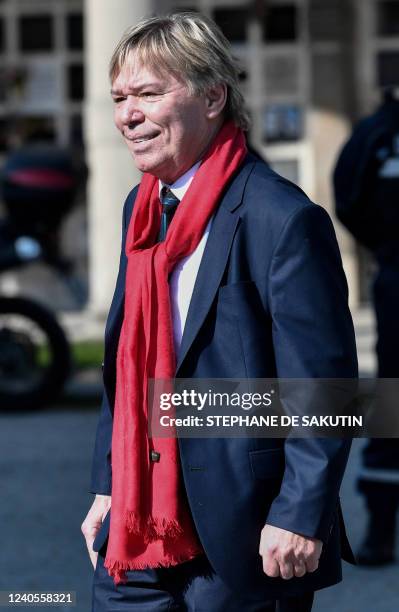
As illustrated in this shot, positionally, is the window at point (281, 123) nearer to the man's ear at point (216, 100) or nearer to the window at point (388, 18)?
the window at point (388, 18)

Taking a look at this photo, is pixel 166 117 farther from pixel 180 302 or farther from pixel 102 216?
pixel 102 216

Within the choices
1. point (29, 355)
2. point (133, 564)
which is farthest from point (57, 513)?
point (133, 564)

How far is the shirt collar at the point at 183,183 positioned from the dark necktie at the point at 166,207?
13mm

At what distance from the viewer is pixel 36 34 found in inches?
644

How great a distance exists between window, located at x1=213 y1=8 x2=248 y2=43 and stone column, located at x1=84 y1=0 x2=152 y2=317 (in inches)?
106

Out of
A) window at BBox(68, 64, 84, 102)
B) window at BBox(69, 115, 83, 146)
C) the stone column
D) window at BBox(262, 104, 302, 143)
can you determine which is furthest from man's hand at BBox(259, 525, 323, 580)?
window at BBox(68, 64, 84, 102)

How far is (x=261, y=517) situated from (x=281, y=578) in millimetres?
117

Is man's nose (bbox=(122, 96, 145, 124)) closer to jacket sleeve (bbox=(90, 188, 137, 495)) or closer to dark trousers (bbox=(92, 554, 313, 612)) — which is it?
jacket sleeve (bbox=(90, 188, 137, 495))

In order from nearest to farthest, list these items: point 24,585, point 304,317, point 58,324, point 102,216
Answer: point 304,317, point 24,585, point 58,324, point 102,216

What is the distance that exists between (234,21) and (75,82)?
1.81 m

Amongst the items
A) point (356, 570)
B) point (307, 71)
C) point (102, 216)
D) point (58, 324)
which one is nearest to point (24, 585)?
point (356, 570)

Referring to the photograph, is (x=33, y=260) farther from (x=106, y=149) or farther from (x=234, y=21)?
(x=234, y=21)

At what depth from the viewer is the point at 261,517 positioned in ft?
9.15

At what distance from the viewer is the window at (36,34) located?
16.3 meters
